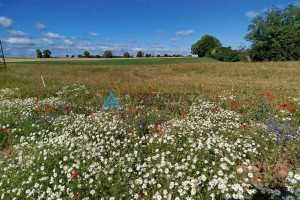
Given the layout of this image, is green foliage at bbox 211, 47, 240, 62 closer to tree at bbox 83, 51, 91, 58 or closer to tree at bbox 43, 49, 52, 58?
tree at bbox 83, 51, 91, 58

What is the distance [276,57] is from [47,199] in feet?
175

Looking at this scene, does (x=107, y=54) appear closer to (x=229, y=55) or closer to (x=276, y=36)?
(x=229, y=55)

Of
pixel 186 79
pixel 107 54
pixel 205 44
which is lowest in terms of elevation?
pixel 186 79

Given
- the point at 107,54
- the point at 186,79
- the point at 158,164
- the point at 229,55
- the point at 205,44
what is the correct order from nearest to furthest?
the point at 158,164 < the point at 186,79 < the point at 229,55 < the point at 205,44 < the point at 107,54

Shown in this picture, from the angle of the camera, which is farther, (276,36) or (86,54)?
(86,54)

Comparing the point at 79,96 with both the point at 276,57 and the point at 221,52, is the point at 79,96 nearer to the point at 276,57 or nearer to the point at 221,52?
the point at 276,57

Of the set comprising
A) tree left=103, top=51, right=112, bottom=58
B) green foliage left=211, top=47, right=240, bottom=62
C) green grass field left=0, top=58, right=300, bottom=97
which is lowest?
green grass field left=0, top=58, right=300, bottom=97

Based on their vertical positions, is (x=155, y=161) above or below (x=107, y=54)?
below

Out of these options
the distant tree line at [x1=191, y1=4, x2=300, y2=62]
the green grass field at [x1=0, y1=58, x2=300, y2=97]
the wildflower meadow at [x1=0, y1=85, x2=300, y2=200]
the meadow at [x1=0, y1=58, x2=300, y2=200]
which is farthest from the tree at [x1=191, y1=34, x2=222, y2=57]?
the wildflower meadow at [x1=0, y1=85, x2=300, y2=200]

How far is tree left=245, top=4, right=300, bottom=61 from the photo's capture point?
39.2m

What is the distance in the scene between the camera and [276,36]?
41531 millimetres

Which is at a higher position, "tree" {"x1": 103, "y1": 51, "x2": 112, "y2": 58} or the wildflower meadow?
"tree" {"x1": 103, "y1": 51, "x2": 112, "y2": 58}

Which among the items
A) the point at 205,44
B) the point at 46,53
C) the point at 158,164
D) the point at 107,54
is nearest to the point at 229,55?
the point at 205,44

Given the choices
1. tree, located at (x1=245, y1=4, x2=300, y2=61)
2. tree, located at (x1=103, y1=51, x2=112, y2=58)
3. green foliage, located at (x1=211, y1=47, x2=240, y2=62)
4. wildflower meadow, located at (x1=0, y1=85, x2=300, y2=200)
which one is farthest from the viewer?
tree, located at (x1=103, y1=51, x2=112, y2=58)
